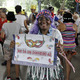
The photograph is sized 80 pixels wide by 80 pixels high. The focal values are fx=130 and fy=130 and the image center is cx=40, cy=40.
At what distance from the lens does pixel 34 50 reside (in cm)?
191

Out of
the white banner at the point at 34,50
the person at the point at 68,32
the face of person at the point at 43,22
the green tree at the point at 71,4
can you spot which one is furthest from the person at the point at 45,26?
the green tree at the point at 71,4

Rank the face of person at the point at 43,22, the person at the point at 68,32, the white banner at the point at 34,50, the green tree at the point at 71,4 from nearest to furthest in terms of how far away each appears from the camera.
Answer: the white banner at the point at 34,50, the face of person at the point at 43,22, the person at the point at 68,32, the green tree at the point at 71,4

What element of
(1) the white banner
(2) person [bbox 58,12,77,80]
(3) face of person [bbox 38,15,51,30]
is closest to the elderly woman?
(3) face of person [bbox 38,15,51,30]

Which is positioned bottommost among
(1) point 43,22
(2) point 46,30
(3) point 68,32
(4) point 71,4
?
(4) point 71,4

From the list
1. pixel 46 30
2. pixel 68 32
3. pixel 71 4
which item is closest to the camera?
pixel 46 30

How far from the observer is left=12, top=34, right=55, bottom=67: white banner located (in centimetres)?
185

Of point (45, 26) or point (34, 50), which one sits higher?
point (45, 26)

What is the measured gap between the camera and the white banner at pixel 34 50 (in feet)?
6.06

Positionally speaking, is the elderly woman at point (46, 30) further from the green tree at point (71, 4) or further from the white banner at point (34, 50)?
the green tree at point (71, 4)

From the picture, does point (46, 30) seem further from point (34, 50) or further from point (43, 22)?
point (34, 50)

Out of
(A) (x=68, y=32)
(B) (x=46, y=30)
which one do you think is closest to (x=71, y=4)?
(A) (x=68, y=32)

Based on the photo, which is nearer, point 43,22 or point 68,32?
point 43,22

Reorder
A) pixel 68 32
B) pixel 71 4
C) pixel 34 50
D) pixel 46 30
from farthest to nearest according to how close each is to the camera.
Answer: pixel 71 4
pixel 68 32
pixel 46 30
pixel 34 50

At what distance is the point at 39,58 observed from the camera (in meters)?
1.93
